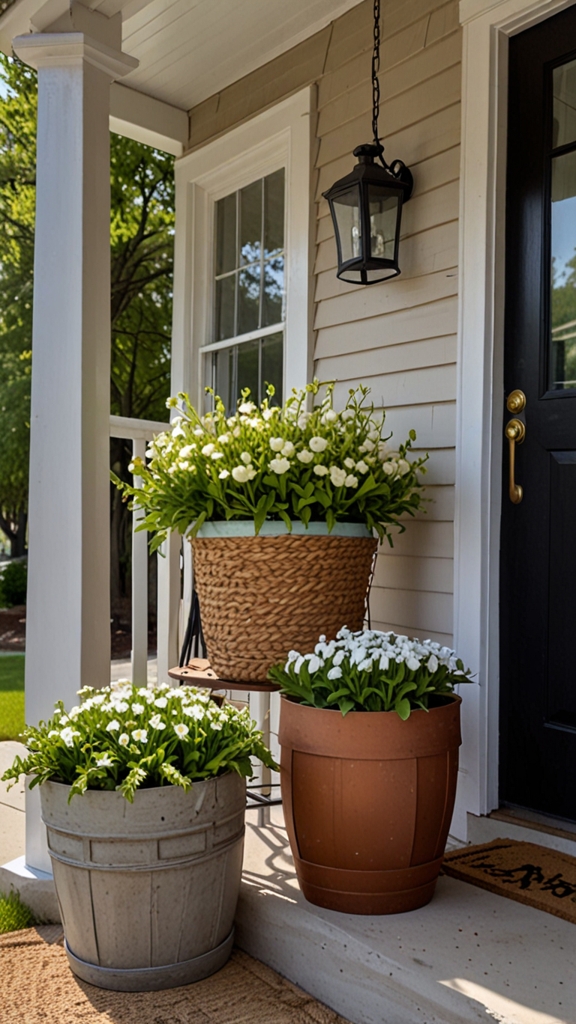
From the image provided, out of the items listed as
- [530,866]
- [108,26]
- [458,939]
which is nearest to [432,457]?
[530,866]

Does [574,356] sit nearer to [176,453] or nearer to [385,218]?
[385,218]

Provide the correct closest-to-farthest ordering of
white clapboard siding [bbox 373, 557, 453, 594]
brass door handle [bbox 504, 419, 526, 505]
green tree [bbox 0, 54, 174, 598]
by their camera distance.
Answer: brass door handle [bbox 504, 419, 526, 505]
white clapboard siding [bbox 373, 557, 453, 594]
green tree [bbox 0, 54, 174, 598]

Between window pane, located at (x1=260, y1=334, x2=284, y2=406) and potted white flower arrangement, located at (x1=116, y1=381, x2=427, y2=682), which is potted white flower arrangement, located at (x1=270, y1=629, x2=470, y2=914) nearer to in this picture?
potted white flower arrangement, located at (x1=116, y1=381, x2=427, y2=682)

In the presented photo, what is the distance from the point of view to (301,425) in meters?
2.12

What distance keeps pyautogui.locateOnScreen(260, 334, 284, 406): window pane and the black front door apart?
1144 millimetres

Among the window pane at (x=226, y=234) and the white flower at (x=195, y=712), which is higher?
the window pane at (x=226, y=234)

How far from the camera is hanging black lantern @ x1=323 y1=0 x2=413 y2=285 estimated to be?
2410 millimetres

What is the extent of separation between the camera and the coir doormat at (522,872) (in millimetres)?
1771

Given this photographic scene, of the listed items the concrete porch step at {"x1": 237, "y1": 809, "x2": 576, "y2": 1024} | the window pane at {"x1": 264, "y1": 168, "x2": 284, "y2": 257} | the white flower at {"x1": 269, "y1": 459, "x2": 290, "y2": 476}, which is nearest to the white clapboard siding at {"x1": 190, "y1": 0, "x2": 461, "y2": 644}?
the window pane at {"x1": 264, "y1": 168, "x2": 284, "y2": 257}

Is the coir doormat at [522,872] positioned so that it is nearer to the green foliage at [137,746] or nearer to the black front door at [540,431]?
the black front door at [540,431]

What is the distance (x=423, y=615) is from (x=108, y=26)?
178cm

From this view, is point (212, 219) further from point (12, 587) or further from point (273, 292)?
point (12, 587)

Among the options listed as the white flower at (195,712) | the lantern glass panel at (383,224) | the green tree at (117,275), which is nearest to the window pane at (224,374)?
the lantern glass panel at (383,224)

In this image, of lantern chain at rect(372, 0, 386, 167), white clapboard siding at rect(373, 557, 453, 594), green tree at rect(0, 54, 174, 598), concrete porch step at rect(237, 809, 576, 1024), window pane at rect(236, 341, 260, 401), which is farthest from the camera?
green tree at rect(0, 54, 174, 598)
